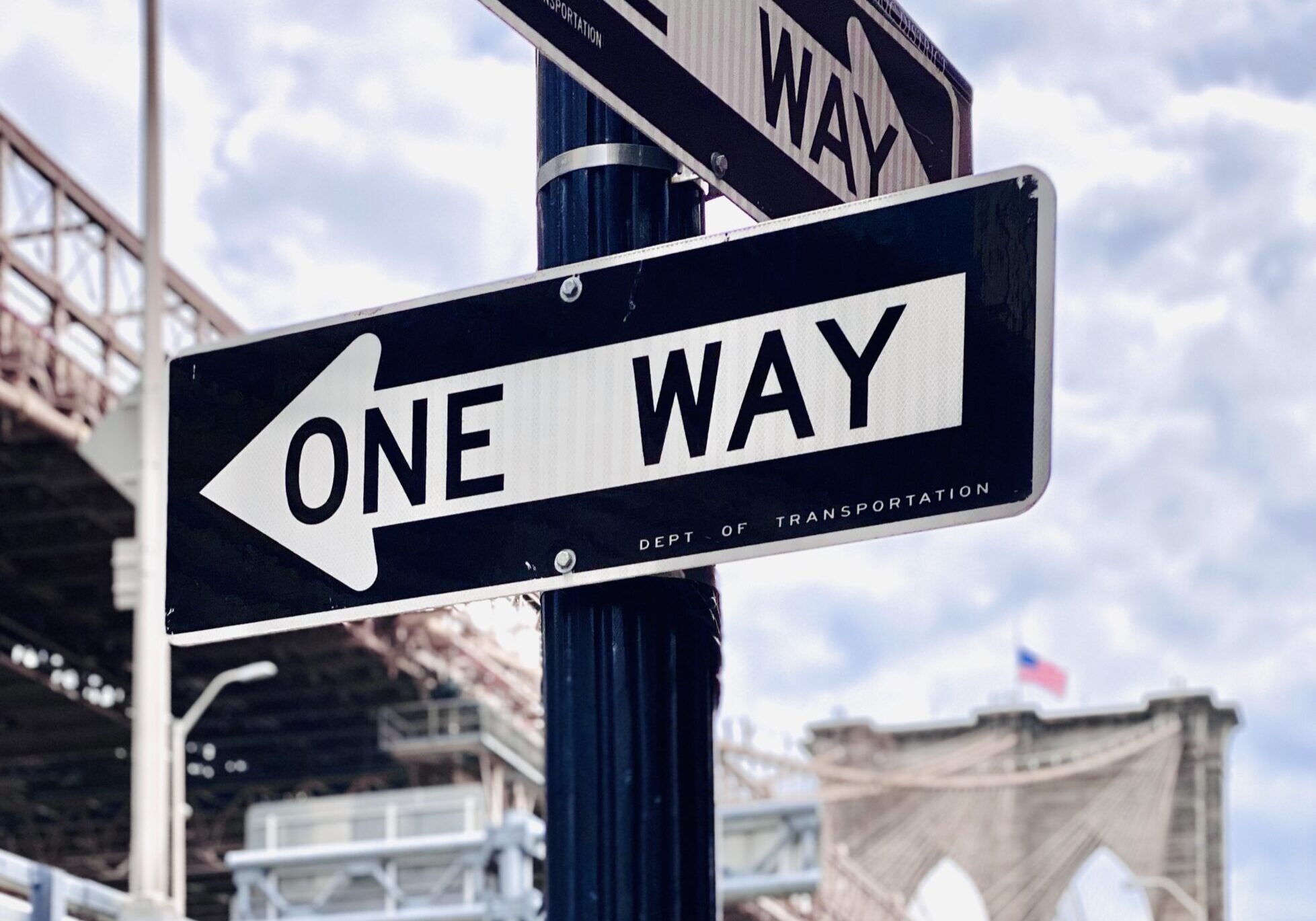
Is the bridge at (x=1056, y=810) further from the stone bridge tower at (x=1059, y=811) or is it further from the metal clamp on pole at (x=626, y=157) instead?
the metal clamp on pole at (x=626, y=157)

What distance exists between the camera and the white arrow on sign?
2514mm

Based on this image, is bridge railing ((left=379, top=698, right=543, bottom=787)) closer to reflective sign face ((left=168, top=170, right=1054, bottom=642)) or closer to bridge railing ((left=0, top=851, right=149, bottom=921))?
bridge railing ((left=0, top=851, right=149, bottom=921))

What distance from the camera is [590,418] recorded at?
267cm

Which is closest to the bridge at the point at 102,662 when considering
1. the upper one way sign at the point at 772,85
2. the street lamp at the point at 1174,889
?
the street lamp at the point at 1174,889

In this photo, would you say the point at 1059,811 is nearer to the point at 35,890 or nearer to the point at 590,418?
the point at 35,890

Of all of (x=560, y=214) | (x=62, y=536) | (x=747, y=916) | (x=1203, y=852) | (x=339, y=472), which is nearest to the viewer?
(x=339, y=472)

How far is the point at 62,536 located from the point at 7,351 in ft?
36.6

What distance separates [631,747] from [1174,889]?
185 feet

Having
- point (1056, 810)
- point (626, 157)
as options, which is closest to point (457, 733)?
point (1056, 810)

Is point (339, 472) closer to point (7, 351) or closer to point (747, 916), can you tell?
point (7, 351)

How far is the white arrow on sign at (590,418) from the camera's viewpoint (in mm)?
2514

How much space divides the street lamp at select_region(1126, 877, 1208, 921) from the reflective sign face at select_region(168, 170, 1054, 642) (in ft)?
169

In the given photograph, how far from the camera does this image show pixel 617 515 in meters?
2.63

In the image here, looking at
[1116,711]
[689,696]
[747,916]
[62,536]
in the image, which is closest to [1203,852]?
[1116,711]
